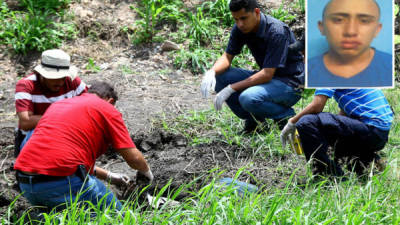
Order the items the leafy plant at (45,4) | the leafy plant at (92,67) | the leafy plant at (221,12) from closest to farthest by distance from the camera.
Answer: the leafy plant at (92,67) → the leafy plant at (221,12) → the leafy plant at (45,4)

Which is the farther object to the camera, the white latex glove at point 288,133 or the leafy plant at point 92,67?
the leafy plant at point 92,67

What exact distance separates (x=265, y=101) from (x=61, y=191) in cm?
196

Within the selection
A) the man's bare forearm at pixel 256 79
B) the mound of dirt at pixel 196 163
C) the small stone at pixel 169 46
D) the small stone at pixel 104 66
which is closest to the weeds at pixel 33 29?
the small stone at pixel 104 66

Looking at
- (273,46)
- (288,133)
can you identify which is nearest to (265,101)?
(273,46)

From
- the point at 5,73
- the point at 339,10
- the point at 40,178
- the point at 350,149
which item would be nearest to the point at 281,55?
the point at 350,149

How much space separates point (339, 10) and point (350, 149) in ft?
3.65

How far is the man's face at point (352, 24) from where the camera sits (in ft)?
9.22

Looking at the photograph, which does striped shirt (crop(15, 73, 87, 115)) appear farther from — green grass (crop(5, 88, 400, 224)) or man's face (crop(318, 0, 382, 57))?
man's face (crop(318, 0, 382, 57))

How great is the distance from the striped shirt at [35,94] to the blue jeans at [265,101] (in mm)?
1399

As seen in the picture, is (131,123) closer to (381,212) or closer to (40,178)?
(40,178)

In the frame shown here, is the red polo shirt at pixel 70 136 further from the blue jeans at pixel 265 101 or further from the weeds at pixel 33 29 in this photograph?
the weeds at pixel 33 29

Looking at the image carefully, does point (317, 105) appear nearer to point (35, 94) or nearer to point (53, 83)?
point (53, 83)

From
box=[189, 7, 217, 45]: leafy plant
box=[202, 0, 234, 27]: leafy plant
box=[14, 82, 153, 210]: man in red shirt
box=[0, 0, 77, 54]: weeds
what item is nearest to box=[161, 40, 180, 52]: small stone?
box=[189, 7, 217, 45]: leafy plant

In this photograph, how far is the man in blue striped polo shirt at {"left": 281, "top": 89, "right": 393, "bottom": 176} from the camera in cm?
331
